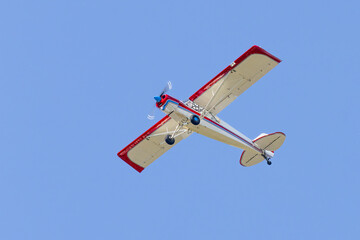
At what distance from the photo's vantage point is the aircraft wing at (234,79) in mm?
25094

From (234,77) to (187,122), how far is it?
9.04 feet

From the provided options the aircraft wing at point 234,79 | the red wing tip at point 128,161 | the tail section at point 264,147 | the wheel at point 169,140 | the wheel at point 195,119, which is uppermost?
the aircraft wing at point 234,79

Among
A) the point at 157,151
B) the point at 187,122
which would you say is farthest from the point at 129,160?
the point at 187,122

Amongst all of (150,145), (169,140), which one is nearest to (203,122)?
(169,140)

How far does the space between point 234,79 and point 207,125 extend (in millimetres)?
2279

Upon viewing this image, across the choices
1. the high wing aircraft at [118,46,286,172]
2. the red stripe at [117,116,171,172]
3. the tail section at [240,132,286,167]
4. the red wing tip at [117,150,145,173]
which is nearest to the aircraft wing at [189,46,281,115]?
the high wing aircraft at [118,46,286,172]

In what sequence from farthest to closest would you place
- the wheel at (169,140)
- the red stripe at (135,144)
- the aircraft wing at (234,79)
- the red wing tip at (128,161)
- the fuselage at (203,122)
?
the red wing tip at (128,161), the red stripe at (135,144), the wheel at (169,140), the fuselage at (203,122), the aircraft wing at (234,79)

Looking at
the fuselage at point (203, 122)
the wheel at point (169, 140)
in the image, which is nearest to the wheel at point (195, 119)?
the fuselage at point (203, 122)

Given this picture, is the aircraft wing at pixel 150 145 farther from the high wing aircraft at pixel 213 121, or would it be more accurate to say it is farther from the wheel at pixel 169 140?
the wheel at pixel 169 140

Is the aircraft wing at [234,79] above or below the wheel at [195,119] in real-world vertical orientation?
above

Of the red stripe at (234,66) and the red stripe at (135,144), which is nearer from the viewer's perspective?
the red stripe at (234,66)

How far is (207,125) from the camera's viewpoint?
26.1 meters

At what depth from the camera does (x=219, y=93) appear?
2612cm

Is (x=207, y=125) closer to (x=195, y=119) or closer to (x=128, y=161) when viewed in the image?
(x=195, y=119)
